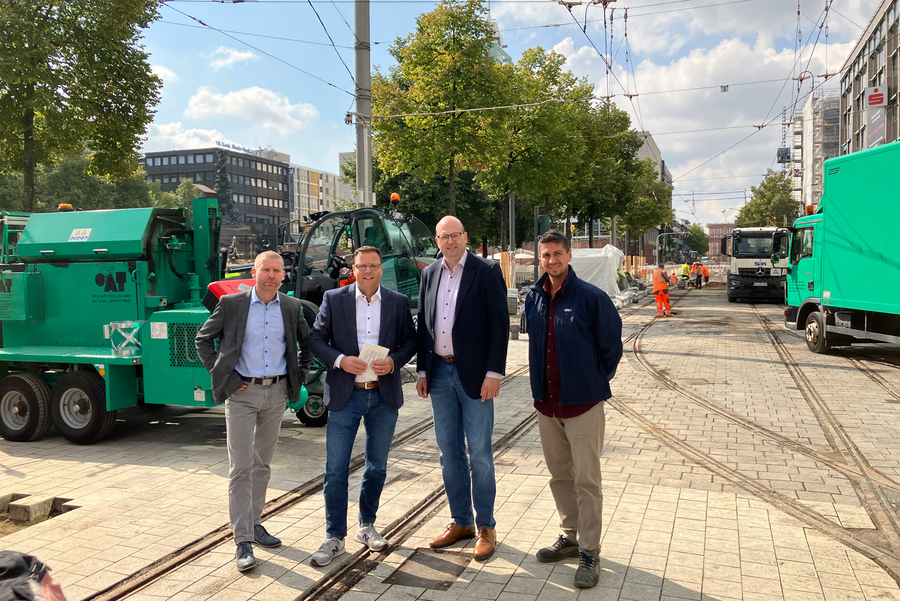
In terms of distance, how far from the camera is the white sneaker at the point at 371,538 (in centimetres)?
439

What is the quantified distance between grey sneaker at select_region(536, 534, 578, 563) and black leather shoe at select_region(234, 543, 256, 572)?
68.8 inches

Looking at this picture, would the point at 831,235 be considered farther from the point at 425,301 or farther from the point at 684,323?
the point at 425,301

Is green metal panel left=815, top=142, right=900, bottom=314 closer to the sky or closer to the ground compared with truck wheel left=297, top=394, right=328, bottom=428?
closer to the sky

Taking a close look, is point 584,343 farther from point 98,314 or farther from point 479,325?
point 98,314

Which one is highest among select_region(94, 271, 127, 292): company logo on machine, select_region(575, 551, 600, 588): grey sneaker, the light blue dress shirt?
select_region(94, 271, 127, 292): company logo on machine

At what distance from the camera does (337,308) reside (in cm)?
437

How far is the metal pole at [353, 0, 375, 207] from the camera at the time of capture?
40.8 feet

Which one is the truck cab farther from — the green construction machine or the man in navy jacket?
the man in navy jacket

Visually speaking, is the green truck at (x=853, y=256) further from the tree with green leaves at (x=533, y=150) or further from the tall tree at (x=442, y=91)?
the tree with green leaves at (x=533, y=150)

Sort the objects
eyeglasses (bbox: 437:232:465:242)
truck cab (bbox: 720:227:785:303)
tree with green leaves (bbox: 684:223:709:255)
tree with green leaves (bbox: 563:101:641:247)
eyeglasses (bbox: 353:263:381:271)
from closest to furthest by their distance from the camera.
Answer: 1. eyeglasses (bbox: 437:232:465:242)
2. eyeglasses (bbox: 353:263:381:271)
3. truck cab (bbox: 720:227:785:303)
4. tree with green leaves (bbox: 563:101:641:247)
5. tree with green leaves (bbox: 684:223:709:255)

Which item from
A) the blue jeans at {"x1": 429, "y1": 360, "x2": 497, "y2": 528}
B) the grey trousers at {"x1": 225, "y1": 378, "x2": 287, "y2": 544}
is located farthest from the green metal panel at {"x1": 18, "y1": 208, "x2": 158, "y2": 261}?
the blue jeans at {"x1": 429, "y1": 360, "x2": 497, "y2": 528}

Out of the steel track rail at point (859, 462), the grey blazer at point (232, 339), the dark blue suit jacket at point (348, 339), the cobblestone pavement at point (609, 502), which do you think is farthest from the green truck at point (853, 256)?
the grey blazer at point (232, 339)

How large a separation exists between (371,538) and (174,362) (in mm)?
3546

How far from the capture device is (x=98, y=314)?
25.0 ft
